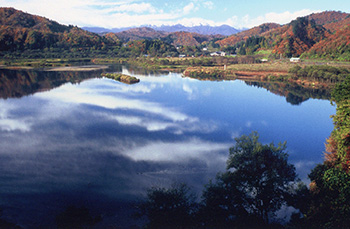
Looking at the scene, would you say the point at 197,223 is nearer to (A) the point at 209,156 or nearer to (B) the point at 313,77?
(A) the point at 209,156

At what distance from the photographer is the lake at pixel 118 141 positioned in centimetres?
1263

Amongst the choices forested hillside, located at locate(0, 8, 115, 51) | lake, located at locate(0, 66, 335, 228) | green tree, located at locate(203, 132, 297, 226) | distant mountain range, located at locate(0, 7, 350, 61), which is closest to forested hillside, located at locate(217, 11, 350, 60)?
distant mountain range, located at locate(0, 7, 350, 61)

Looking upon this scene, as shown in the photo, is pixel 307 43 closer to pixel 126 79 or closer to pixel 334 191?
pixel 126 79

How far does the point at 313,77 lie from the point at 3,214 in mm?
46383

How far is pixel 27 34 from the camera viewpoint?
85188 millimetres

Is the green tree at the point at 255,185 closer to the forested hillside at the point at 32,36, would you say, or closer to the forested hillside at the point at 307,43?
the forested hillside at the point at 307,43

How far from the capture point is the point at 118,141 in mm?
19500

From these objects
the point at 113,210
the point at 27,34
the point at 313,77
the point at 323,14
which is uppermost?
the point at 323,14

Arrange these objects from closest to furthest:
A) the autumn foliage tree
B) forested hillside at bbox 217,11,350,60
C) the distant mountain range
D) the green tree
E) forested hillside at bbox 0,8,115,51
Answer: the autumn foliage tree, the green tree, forested hillside at bbox 217,11,350,60, the distant mountain range, forested hillside at bbox 0,8,115,51

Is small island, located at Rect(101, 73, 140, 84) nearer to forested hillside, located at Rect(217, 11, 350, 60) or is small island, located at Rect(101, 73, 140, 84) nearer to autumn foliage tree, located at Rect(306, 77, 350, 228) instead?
autumn foliage tree, located at Rect(306, 77, 350, 228)

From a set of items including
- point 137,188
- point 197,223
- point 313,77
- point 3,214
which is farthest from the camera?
point 313,77

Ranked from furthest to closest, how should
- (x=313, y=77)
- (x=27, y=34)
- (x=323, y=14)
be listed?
(x=323, y=14) → (x=27, y=34) → (x=313, y=77)

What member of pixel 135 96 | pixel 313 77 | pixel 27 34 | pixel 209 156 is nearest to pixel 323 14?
pixel 313 77

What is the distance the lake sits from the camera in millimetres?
12633
